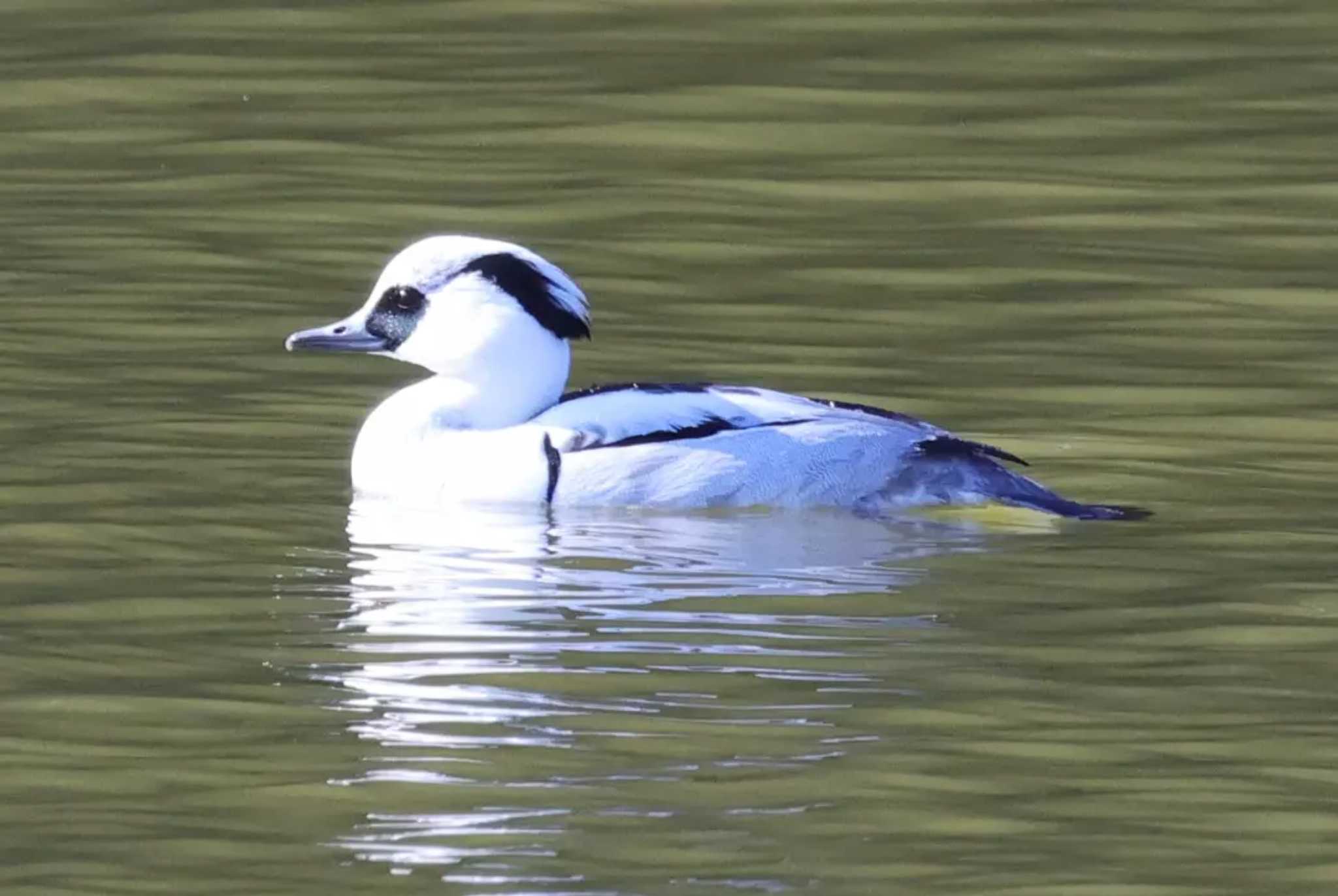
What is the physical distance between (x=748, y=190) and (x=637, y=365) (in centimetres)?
281

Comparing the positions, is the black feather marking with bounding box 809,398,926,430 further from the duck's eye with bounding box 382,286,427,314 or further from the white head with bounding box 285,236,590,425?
the duck's eye with bounding box 382,286,427,314

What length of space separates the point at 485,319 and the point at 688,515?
1.01 meters

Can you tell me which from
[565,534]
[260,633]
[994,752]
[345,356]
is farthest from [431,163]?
[994,752]

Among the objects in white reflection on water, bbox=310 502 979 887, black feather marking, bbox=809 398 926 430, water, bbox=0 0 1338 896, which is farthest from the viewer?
black feather marking, bbox=809 398 926 430

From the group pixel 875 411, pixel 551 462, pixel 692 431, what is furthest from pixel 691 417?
pixel 875 411

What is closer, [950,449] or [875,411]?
[950,449]

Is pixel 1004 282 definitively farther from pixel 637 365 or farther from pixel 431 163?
pixel 431 163

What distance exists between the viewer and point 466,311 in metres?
9.71

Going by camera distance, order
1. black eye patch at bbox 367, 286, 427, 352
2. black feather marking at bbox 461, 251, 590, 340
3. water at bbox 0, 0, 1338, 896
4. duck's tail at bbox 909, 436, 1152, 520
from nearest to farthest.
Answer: water at bbox 0, 0, 1338, 896 → duck's tail at bbox 909, 436, 1152, 520 → black feather marking at bbox 461, 251, 590, 340 → black eye patch at bbox 367, 286, 427, 352

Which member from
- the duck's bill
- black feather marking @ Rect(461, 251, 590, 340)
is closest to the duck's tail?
black feather marking @ Rect(461, 251, 590, 340)

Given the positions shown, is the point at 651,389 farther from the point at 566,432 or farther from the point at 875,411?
the point at 875,411

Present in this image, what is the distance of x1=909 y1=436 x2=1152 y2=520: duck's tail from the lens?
352 inches

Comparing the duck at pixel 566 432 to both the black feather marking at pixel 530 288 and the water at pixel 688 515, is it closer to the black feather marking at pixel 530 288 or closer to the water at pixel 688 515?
the black feather marking at pixel 530 288

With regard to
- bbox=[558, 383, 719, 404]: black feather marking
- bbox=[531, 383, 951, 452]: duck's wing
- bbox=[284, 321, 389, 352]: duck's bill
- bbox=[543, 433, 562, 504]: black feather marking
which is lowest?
bbox=[543, 433, 562, 504]: black feather marking
